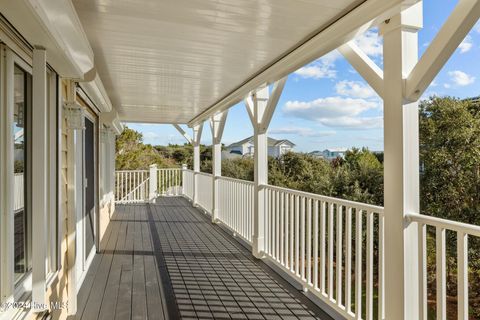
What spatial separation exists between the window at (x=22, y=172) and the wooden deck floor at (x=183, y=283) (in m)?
1.23

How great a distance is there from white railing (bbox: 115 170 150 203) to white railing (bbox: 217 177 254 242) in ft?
13.0

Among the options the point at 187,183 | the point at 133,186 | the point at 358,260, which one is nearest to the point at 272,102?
the point at 358,260

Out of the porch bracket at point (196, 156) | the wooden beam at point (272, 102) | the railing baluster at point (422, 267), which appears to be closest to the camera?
the railing baluster at point (422, 267)

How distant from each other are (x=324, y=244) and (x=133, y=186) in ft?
26.0

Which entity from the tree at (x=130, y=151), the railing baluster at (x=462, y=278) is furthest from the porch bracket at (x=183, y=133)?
the railing baluster at (x=462, y=278)

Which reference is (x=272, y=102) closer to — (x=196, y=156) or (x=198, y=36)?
(x=198, y=36)

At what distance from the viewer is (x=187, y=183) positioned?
10.4m

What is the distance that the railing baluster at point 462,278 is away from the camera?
1651 millimetres

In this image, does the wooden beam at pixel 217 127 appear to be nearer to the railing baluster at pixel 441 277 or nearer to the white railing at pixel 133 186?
the white railing at pixel 133 186

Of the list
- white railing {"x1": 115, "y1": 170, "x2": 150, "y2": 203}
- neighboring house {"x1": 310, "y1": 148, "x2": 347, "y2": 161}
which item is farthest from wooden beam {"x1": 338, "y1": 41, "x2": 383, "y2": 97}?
neighboring house {"x1": 310, "y1": 148, "x2": 347, "y2": 161}

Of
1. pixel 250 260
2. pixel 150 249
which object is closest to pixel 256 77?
pixel 250 260

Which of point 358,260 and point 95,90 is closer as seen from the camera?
point 358,260

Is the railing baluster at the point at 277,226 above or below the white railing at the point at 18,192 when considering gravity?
below

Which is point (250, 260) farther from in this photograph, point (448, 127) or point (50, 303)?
point (448, 127)
